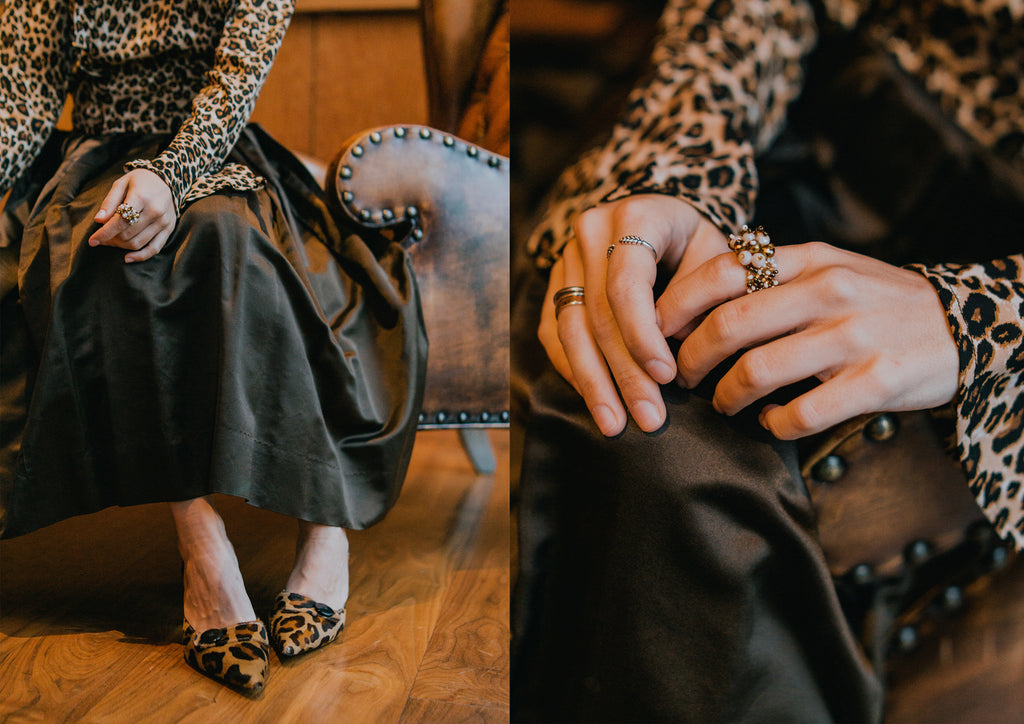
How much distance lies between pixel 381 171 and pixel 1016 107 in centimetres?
48

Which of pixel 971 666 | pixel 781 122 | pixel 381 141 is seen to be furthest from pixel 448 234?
pixel 971 666

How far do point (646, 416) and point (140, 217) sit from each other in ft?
1.27

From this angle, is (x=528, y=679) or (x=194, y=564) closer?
(x=528, y=679)

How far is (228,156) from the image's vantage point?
1.90 feet

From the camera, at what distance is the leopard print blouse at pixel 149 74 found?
524 millimetres

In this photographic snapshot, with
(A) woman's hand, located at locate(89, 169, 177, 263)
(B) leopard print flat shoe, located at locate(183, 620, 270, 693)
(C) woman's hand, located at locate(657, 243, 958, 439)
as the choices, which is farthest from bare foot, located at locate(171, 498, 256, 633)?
(C) woman's hand, located at locate(657, 243, 958, 439)

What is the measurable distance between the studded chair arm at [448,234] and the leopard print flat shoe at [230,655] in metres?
0.31

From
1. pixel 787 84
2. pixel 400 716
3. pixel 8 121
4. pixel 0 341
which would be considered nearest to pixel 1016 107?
pixel 787 84

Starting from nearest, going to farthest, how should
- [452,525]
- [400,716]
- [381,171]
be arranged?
[400,716], [381,171], [452,525]

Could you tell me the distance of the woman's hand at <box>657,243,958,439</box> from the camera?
250 mm

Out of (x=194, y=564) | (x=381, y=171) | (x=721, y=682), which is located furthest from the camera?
(x=381, y=171)

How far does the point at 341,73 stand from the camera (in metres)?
0.68

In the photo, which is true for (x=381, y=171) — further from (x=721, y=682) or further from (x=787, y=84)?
(x=721, y=682)

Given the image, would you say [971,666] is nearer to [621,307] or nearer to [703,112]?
[621,307]
